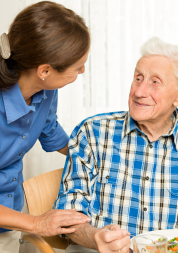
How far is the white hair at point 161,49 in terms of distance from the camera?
146cm

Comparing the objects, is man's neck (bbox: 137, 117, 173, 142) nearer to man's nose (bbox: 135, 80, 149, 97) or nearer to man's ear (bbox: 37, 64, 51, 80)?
man's nose (bbox: 135, 80, 149, 97)

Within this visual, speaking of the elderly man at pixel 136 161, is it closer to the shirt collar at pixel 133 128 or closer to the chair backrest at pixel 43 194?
the shirt collar at pixel 133 128

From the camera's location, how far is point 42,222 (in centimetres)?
120

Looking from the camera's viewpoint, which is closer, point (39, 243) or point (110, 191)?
point (39, 243)

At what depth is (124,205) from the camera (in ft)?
4.67

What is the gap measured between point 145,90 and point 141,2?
161 cm

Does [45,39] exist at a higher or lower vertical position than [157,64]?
higher

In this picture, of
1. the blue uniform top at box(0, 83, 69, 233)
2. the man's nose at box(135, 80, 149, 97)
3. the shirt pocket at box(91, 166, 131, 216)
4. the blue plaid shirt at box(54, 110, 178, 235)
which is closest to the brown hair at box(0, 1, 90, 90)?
the blue uniform top at box(0, 83, 69, 233)

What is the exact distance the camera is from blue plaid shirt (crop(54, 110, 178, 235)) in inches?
54.9

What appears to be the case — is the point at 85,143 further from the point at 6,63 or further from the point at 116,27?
the point at 116,27

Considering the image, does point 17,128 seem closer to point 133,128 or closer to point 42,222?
point 42,222

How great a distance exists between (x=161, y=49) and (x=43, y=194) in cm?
99

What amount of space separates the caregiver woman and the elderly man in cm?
20

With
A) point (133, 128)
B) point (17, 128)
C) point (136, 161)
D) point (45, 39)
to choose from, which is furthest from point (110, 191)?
point (45, 39)
